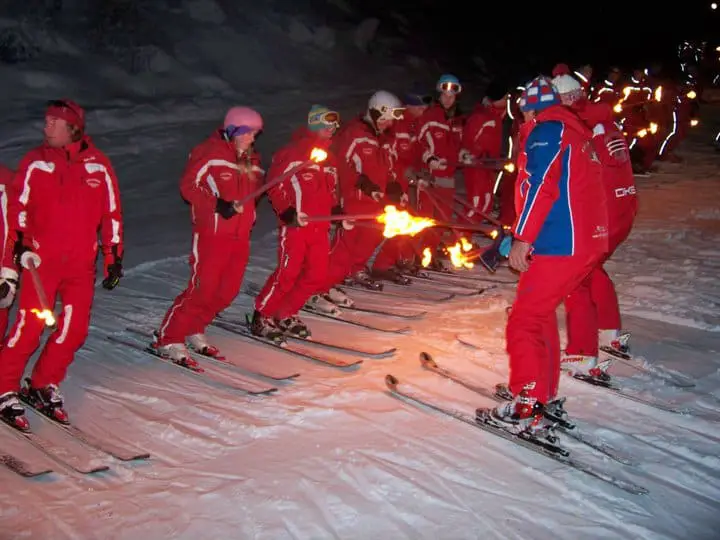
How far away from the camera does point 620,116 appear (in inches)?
572

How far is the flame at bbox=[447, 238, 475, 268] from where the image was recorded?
25.8 feet

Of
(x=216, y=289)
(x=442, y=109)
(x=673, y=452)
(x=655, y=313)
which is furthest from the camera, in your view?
(x=442, y=109)

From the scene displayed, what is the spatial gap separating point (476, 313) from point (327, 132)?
2.20 meters

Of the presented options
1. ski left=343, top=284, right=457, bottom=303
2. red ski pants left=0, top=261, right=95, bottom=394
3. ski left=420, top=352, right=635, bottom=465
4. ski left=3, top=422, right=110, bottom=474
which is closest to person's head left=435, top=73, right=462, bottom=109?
ski left=343, top=284, right=457, bottom=303

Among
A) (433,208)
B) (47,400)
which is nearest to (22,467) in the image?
(47,400)

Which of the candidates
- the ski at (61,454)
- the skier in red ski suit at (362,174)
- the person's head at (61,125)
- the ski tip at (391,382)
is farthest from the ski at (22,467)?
the skier in red ski suit at (362,174)

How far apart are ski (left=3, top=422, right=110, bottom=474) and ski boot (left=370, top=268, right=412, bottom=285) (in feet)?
14.7

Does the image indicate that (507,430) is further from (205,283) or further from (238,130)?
(238,130)

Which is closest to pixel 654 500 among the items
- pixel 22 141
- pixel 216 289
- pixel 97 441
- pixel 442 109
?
pixel 97 441

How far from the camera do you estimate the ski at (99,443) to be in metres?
4.03

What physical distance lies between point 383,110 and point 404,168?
1.24 metres

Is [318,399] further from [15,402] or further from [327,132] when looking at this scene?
[327,132]

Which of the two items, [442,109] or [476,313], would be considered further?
[442,109]

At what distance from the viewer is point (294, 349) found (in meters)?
5.93
